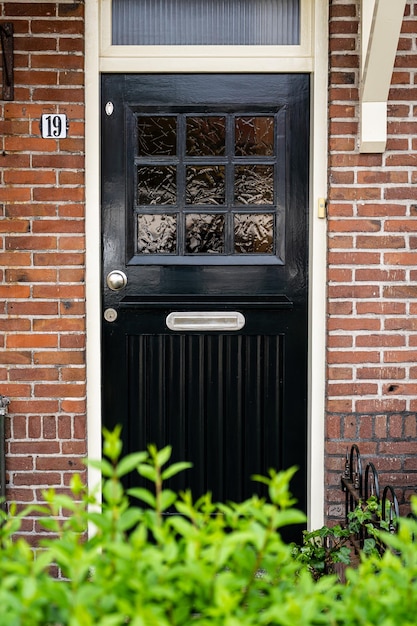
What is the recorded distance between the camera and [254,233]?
3504 millimetres

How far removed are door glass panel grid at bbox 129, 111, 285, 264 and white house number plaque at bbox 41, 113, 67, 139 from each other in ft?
1.12

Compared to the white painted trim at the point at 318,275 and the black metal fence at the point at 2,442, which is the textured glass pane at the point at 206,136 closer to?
the white painted trim at the point at 318,275

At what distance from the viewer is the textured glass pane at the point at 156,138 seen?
3.46 meters

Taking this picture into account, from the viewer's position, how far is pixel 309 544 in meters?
3.17

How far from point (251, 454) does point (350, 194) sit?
1276 mm

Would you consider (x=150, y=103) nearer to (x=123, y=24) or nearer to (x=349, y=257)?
(x=123, y=24)

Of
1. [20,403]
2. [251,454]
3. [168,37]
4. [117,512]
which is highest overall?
[168,37]

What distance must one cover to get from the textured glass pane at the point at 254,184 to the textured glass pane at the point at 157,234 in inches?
12.9

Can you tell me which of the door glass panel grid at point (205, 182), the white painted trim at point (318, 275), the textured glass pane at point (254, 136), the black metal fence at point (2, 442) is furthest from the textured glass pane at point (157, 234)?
the black metal fence at point (2, 442)

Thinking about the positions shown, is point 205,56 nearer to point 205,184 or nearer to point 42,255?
point 205,184

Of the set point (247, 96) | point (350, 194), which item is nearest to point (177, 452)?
point (350, 194)

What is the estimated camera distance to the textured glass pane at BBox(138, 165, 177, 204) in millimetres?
3469

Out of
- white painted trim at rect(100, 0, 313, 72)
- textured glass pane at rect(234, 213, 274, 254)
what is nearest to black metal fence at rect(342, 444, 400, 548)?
textured glass pane at rect(234, 213, 274, 254)

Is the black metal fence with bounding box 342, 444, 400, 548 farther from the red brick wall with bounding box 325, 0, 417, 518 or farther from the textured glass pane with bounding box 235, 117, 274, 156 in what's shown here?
the textured glass pane with bounding box 235, 117, 274, 156
